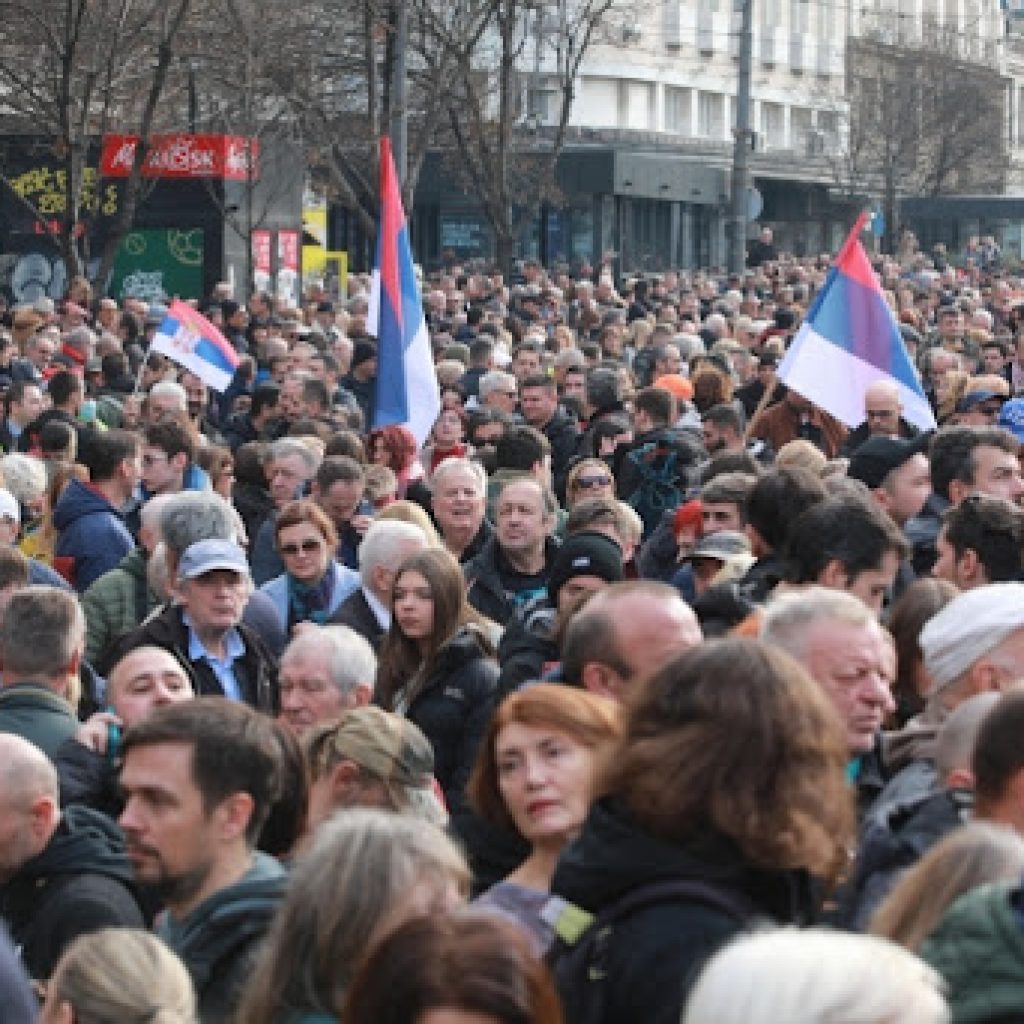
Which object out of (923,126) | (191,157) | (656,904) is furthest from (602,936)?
Result: (923,126)

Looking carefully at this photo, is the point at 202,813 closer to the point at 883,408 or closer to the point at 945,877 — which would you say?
the point at 945,877

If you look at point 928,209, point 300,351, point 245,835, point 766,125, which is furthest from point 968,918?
point 766,125

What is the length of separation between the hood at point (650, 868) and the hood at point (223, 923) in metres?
0.84

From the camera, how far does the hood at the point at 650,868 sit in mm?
4730

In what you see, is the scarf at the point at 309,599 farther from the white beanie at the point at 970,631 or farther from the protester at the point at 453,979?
the protester at the point at 453,979

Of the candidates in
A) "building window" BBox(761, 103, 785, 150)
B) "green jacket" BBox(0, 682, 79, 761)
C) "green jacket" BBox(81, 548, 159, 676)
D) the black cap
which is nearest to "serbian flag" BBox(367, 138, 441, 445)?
the black cap

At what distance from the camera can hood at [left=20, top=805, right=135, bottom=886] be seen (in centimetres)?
632

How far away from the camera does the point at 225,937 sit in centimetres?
554

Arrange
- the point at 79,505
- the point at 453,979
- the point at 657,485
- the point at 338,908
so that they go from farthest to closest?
the point at 657,485 → the point at 79,505 → the point at 338,908 → the point at 453,979

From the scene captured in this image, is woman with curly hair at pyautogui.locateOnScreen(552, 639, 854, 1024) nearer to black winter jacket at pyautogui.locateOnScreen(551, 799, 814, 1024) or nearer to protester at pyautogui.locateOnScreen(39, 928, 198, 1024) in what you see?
black winter jacket at pyautogui.locateOnScreen(551, 799, 814, 1024)

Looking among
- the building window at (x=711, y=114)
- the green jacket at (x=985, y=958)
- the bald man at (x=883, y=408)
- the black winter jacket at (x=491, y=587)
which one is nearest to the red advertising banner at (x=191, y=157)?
the bald man at (x=883, y=408)

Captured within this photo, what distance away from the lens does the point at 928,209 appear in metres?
70.6

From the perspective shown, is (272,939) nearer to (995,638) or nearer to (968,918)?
(968,918)

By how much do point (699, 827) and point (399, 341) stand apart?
1033 centimetres
